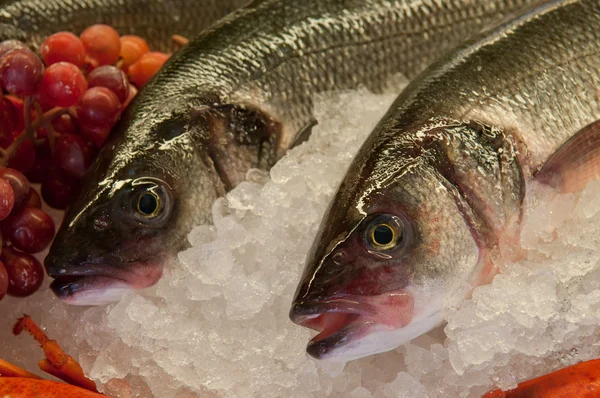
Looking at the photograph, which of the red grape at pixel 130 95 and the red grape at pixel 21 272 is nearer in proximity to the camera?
the red grape at pixel 21 272

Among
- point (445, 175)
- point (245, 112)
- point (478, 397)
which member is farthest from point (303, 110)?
point (478, 397)

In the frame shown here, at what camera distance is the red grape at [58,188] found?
1600mm

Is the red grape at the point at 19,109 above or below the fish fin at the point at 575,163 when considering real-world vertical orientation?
below

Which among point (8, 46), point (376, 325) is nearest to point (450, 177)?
point (376, 325)

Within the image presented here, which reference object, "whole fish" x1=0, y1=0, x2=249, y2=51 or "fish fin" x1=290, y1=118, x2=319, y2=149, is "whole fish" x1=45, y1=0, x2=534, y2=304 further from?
"whole fish" x1=0, y1=0, x2=249, y2=51

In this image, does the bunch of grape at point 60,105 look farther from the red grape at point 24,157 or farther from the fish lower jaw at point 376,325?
the fish lower jaw at point 376,325

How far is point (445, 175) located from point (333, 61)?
512mm

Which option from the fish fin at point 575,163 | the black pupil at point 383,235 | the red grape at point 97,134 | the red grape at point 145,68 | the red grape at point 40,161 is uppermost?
the fish fin at point 575,163

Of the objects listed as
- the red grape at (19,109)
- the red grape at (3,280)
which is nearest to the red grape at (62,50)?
the red grape at (19,109)

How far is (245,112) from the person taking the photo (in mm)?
1562

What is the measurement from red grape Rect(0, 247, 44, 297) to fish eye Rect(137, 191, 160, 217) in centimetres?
30

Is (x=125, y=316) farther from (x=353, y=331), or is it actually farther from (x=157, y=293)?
(x=353, y=331)

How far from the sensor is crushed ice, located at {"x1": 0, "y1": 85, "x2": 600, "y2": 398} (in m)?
1.23

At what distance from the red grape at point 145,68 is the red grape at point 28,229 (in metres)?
0.44
